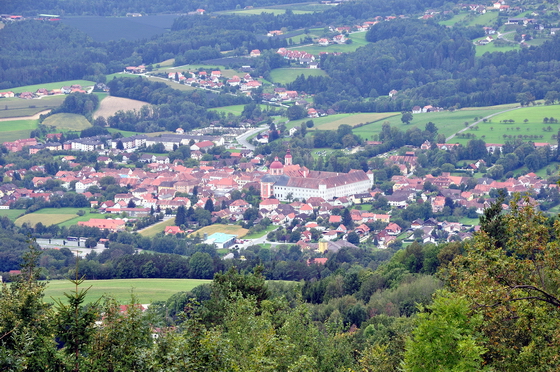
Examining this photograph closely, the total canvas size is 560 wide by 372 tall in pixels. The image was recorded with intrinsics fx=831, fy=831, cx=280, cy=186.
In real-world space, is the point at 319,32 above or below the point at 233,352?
below

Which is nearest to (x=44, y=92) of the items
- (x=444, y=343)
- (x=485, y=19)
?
(x=485, y=19)

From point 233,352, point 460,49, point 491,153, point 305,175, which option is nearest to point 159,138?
point 305,175

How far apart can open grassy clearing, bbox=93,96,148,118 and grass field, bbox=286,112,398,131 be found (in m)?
23.4

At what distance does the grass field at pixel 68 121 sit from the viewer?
348 feet

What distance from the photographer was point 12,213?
74938 millimetres

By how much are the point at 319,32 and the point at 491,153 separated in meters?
72.2

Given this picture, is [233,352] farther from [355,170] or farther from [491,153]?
[491,153]

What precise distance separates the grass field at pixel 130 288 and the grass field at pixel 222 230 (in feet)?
52.7

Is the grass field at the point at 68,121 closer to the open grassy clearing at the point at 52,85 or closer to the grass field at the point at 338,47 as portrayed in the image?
the open grassy clearing at the point at 52,85

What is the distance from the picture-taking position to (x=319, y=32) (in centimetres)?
15188

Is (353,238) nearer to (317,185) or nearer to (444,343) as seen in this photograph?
(317,185)

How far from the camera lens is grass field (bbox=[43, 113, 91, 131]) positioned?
106 meters

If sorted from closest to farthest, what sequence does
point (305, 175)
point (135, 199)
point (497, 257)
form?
1. point (497, 257)
2. point (135, 199)
3. point (305, 175)

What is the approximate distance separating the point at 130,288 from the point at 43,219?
28124mm
